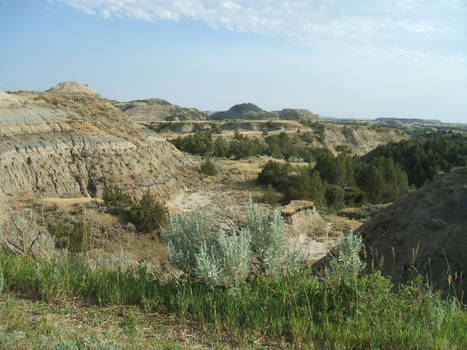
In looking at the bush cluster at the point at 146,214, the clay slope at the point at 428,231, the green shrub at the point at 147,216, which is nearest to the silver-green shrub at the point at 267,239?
the clay slope at the point at 428,231

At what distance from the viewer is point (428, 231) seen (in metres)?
6.45

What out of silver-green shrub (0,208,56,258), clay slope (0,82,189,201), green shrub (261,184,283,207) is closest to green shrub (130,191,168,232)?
clay slope (0,82,189,201)

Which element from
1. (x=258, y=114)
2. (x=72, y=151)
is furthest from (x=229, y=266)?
(x=258, y=114)

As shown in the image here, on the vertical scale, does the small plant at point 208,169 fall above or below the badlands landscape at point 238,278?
below

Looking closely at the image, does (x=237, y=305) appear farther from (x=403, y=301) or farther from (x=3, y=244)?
(x=3, y=244)

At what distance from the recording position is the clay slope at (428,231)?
18.4 feet

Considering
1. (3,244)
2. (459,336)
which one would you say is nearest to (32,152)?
(3,244)

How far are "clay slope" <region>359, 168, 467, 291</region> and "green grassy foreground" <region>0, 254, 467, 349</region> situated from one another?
8.17 ft

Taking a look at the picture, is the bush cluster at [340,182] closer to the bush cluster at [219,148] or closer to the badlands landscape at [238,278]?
the badlands landscape at [238,278]

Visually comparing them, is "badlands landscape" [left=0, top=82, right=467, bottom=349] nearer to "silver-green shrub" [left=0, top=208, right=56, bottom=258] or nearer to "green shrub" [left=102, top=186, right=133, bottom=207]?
"silver-green shrub" [left=0, top=208, right=56, bottom=258]

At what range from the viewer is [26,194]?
18.7 m

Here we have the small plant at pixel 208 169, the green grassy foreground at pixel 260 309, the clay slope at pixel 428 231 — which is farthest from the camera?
the small plant at pixel 208 169

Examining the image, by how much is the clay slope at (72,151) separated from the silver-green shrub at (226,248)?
1776 centimetres

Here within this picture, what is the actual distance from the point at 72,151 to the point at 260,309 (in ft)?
75.2
